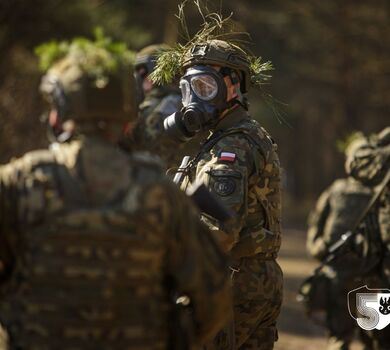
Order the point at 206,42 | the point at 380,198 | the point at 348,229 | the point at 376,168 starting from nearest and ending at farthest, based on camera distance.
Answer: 1. the point at 206,42
2. the point at 380,198
3. the point at 376,168
4. the point at 348,229

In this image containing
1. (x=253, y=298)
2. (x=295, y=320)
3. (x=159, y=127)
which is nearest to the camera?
(x=253, y=298)

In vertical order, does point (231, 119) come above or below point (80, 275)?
above

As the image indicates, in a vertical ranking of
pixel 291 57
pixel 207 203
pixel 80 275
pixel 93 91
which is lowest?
pixel 80 275

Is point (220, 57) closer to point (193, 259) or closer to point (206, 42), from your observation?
point (206, 42)

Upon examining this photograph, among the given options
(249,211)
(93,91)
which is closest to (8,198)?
(93,91)

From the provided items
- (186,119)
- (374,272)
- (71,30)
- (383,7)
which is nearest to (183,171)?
(186,119)

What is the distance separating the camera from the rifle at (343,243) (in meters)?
9.36

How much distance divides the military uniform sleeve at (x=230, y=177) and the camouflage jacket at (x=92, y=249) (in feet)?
4.25

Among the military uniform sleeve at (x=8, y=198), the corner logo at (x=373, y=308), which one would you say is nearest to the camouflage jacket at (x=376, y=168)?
the corner logo at (x=373, y=308)

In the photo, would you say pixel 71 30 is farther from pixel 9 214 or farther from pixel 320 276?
pixel 9 214

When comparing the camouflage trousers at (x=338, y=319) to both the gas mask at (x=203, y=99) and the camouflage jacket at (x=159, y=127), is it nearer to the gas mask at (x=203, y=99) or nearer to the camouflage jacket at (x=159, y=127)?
the camouflage jacket at (x=159, y=127)

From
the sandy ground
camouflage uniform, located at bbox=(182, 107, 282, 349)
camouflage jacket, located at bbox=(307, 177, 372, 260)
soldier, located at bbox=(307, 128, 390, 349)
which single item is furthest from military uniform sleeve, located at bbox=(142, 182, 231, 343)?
the sandy ground

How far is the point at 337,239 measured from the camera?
1023 cm

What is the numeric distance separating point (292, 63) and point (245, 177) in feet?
102
